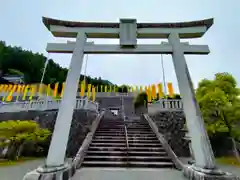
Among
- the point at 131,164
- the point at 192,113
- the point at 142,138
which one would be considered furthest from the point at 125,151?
the point at 192,113

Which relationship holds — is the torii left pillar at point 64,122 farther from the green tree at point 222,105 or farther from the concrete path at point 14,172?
the green tree at point 222,105

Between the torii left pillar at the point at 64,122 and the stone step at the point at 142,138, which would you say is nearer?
the torii left pillar at the point at 64,122

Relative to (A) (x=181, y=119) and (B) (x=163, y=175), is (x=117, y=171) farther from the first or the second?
(A) (x=181, y=119)

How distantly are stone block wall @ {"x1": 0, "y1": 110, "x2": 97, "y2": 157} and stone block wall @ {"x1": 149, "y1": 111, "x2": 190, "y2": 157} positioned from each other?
12.7ft

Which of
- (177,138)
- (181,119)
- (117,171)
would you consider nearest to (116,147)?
(117,171)

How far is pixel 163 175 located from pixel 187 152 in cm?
394

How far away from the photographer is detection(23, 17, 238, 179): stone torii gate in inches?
142

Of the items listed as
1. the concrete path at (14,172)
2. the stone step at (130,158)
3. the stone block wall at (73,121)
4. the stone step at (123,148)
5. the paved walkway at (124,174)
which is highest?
the stone block wall at (73,121)

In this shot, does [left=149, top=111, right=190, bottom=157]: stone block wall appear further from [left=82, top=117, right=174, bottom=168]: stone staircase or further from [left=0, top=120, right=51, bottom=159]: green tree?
[left=0, top=120, right=51, bottom=159]: green tree

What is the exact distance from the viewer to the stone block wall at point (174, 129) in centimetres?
713

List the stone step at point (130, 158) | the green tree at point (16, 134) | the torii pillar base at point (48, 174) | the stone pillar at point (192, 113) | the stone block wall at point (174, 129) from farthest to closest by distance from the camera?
the stone block wall at point (174, 129)
the green tree at point (16, 134)
the stone step at point (130, 158)
the stone pillar at point (192, 113)
the torii pillar base at point (48, 174)

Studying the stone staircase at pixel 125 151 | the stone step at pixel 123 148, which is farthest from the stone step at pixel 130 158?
the stone step at pixel 123 148

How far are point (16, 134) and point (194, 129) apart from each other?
7.79 m

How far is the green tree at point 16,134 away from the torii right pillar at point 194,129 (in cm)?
690
